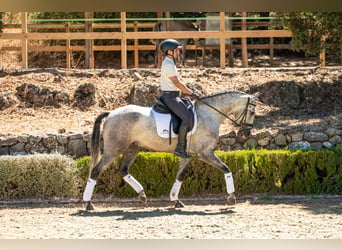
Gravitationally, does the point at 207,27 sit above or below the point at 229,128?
above

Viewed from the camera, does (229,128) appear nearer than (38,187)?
No

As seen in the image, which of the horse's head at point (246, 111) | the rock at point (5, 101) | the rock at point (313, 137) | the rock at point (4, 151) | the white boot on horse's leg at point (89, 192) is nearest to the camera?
the white boot on horse's leg at point (89, 192)

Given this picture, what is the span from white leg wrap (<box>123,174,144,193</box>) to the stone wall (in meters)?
1.87

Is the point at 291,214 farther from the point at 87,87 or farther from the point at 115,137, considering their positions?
the point at 87,87

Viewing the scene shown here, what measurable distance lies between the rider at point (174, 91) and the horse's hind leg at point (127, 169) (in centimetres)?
73

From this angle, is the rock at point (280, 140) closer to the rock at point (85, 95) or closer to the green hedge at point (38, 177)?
the green hedge at point (38, 177)

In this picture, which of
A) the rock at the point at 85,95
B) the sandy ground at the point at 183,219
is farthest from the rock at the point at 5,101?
the sandy ground at the point at 183,219

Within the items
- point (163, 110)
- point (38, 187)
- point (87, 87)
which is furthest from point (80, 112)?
point (163, 110)

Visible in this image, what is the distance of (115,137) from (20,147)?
247 centimetres

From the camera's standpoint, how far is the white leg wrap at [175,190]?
10453 millimetres

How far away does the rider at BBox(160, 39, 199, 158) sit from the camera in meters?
10.2

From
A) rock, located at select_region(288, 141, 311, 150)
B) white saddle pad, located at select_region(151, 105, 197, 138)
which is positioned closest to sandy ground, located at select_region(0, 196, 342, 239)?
white saddle pad, located at select_region(151, 105, 197, 138)

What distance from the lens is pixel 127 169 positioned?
420 inches

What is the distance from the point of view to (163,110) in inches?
409
